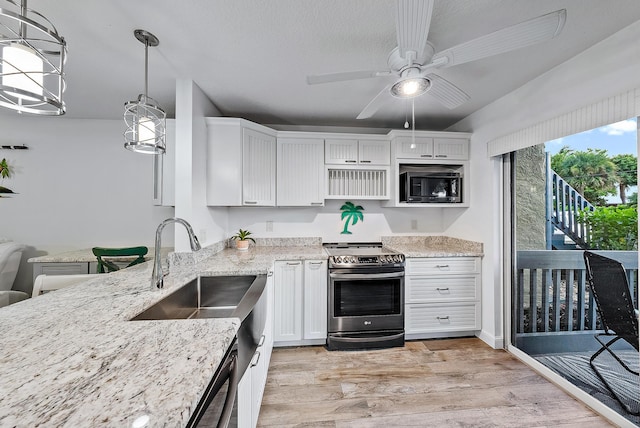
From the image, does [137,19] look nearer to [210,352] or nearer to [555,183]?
[210,352]

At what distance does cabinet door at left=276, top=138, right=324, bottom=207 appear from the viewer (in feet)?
9.38

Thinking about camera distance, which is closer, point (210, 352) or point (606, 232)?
point (210, 352)

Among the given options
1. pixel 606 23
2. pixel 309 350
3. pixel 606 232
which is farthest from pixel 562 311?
pixel 309 350

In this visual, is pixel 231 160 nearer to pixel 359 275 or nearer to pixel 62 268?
pixel 359 275

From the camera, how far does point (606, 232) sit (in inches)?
69.0

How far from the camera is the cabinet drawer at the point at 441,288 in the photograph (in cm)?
259

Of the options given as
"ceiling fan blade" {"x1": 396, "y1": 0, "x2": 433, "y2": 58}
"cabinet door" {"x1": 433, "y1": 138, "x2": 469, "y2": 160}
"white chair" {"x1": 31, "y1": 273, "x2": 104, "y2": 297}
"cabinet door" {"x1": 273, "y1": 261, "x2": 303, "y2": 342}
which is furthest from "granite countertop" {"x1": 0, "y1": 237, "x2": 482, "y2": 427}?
"cabinet door" {"x1": 433, "y1": 138, "x2": 469, "y2": 160}

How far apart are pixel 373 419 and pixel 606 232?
2.04 m

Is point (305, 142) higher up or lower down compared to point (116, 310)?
higher up

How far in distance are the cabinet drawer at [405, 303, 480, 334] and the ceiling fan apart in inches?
77.9

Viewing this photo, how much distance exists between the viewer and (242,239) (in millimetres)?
2879

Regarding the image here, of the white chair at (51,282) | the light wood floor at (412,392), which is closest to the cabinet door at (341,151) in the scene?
the light wood floor at (412,392)

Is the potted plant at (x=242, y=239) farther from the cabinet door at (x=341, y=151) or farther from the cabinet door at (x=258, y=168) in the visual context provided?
the cabinet door at (x=341, y=151)

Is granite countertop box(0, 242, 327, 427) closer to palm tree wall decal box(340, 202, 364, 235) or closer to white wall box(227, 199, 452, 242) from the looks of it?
white wall box(227, 199, 452, 242)
